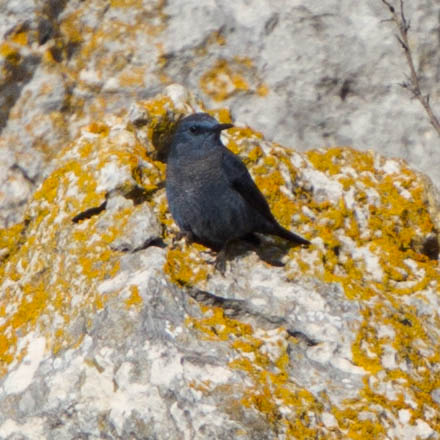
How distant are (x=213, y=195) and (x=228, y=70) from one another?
1.75m

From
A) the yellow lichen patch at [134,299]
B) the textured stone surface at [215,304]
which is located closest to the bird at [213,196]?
the textured stone surface at [215,304]

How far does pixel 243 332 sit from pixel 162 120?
2.37 meters

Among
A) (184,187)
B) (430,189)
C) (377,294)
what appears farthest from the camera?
(430,189)

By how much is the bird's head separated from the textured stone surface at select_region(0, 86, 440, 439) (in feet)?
1.21

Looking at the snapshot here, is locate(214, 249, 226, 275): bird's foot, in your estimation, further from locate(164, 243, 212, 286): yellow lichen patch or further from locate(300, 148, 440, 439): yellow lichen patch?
locate(300, 148, 440, 439): yellow lichen patch

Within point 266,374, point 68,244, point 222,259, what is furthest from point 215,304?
point 68,244

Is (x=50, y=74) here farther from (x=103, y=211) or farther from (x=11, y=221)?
(x=103, y=211)

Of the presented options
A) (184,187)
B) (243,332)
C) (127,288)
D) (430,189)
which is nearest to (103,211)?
(184,187)

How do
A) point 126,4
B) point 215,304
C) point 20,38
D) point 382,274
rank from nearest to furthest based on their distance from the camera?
point 215,304 → point 382,274 → point 20,38 → point 126,4

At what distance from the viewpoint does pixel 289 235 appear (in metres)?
6.18

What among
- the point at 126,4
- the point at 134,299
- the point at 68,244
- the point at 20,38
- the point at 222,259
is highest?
the point at 20,38

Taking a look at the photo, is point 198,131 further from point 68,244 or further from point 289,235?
point 68,244

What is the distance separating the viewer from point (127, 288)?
526 centimetres

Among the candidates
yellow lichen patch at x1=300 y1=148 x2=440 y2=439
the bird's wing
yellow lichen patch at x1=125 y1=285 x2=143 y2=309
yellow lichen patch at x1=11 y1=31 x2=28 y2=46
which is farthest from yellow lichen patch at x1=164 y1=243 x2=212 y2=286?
yellow lichen patch at x1=11 y1=31 x2=28 y2=46
